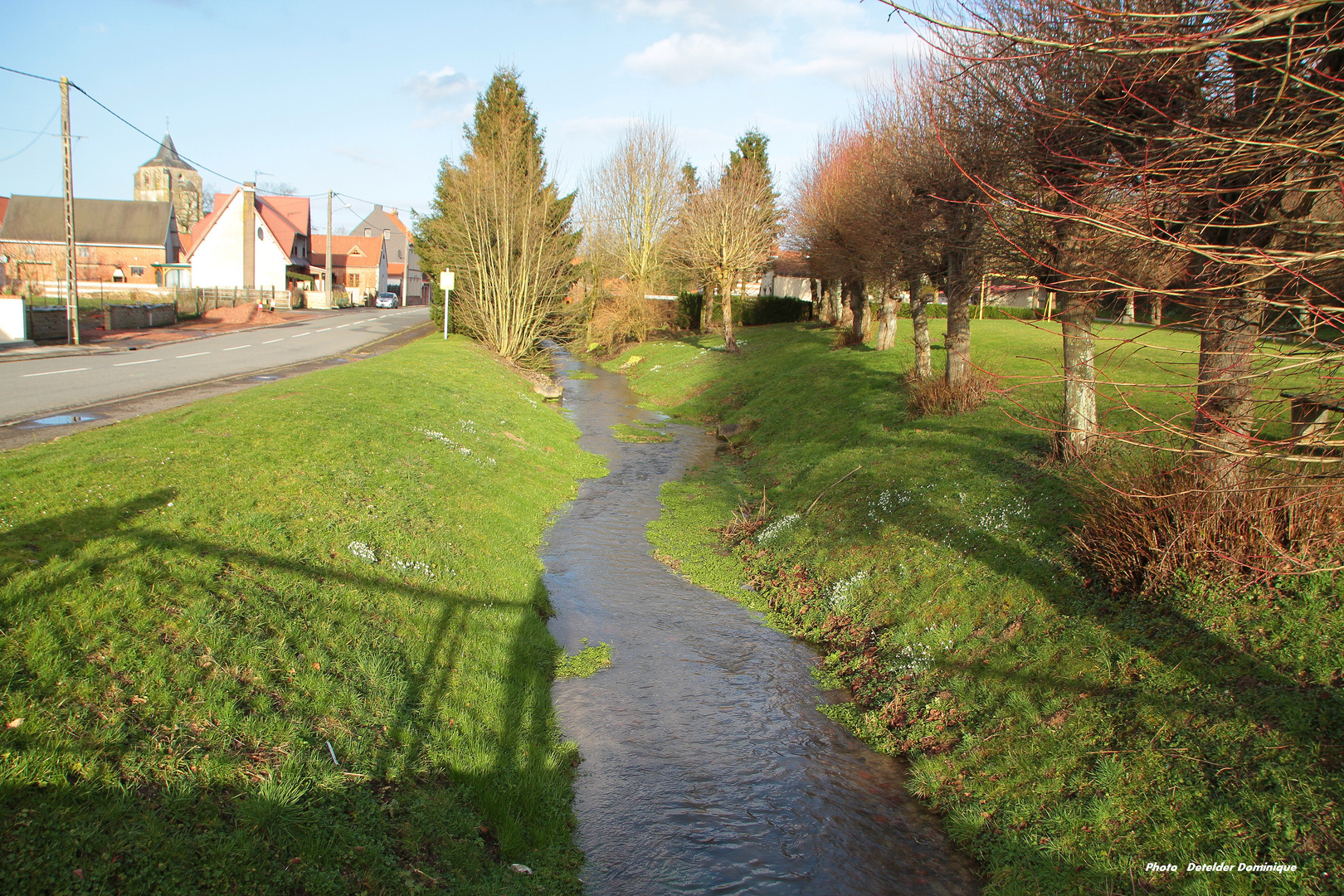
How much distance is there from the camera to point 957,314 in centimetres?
1634

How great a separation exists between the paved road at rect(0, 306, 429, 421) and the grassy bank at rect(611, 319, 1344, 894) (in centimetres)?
1195

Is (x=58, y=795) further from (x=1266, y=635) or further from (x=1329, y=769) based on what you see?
Result: (x=1266, y=635)

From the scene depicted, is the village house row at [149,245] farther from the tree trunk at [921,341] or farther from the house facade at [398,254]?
the tree trunk at [921,341]

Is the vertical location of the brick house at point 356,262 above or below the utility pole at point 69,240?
above

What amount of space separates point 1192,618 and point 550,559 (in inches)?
345

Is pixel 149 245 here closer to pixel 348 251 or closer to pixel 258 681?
pixel 348 251

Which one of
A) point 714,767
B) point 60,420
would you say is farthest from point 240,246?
point 714,767

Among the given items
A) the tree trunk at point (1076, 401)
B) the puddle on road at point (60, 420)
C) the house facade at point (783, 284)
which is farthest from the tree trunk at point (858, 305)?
the puddle on road at point (60, 420)

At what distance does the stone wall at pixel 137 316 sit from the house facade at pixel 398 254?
54357 millimetres

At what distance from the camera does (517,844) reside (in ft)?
18.8

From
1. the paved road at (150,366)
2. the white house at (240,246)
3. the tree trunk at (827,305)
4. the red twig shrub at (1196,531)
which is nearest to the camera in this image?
the red twig shrub at (1196,531)

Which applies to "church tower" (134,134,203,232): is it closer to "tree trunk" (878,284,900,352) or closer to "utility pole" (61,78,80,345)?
"utility pole" (61,78,80,345)

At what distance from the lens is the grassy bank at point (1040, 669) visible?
5.26m

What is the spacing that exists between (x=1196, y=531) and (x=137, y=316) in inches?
1597
